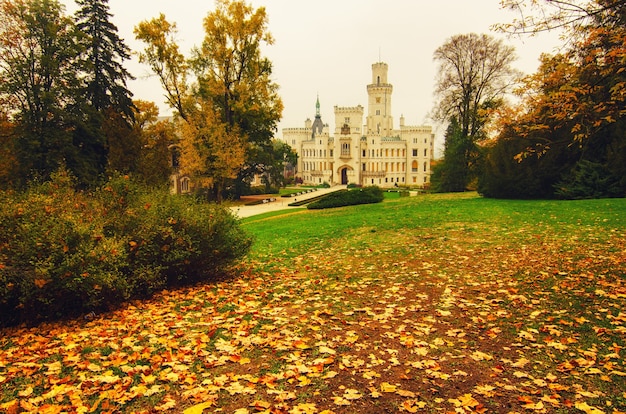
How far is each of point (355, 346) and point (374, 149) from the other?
84152 mm

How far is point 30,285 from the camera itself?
5.05 metres

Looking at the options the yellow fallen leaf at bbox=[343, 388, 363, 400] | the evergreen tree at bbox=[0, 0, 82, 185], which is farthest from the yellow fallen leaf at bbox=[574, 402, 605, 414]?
the evergreen tree at bbox=[0, 0, 82, 185]

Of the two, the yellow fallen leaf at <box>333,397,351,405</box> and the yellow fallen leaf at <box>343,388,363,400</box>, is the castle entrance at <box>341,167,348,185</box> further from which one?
the yellow fallen leaf at <box>333,397,351,405</box>

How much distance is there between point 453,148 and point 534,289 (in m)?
26.2

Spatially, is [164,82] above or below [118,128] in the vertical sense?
above

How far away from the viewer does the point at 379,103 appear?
8956 cm

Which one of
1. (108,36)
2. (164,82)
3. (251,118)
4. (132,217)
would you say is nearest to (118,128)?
(164,82)

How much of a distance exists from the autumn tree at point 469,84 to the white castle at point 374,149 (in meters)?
49.1

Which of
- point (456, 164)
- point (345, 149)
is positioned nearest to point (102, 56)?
point (456, 164)

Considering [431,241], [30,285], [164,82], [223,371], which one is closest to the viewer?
[223,371]

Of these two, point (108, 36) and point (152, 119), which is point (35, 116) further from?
point (152, 119)

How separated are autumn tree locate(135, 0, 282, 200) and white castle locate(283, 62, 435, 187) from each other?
53.2m

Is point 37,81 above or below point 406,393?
above

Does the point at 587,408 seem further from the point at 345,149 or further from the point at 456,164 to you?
the point at 345,149
